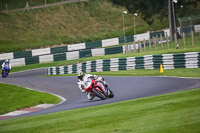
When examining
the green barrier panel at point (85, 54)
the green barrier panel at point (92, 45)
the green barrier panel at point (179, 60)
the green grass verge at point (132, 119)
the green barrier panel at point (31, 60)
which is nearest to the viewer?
the green grass verge at point (132, 119)

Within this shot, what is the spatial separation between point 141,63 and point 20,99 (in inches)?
393

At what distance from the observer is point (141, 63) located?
28531 mm

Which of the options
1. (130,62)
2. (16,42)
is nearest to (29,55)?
(16,42)

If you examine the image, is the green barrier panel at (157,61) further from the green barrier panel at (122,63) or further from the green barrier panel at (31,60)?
the green barrier panel at (31,60)

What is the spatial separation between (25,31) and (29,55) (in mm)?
16706

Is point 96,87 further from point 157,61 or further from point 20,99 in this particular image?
point 157,61

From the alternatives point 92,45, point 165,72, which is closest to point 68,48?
point 92,45

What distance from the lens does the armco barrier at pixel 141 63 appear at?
80.6 feet

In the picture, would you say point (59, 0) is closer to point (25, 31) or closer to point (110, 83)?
point (25, 31)

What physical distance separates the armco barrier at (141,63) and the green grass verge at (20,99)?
25.5 feet

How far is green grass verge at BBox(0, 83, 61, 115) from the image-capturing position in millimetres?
19495

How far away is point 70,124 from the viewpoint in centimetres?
1162

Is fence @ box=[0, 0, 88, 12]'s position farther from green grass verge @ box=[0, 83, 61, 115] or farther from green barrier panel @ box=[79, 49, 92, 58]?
green grass verge @ box=[0, 83, 61, 115]

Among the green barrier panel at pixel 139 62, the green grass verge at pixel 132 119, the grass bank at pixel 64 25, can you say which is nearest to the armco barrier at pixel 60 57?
the grass bank at pixel 64 25
